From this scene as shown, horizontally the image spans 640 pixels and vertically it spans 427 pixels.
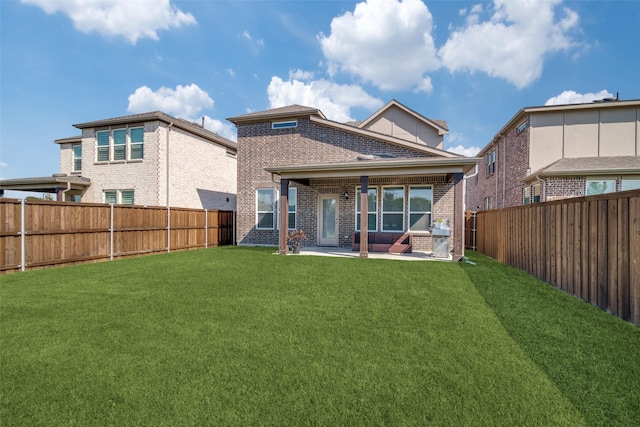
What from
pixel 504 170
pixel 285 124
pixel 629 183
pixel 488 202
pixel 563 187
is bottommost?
pixel 488 202

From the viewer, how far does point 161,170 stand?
14438mm

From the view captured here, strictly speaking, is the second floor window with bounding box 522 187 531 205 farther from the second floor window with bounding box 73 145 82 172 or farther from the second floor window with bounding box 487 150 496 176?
the second floor window with bounding box 73 145 82 172

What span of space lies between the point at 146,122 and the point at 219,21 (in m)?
6.90

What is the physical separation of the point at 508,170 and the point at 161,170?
1897 cm

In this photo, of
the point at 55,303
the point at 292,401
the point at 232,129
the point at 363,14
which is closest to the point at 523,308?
the point at 292,401

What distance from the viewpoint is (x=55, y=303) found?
496 centimetres

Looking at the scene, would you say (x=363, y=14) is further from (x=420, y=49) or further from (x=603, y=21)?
(x=603, y=21)

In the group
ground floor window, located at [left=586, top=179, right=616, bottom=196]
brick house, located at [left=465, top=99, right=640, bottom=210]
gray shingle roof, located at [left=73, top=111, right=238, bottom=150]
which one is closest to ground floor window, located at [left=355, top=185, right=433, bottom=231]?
brick house, located at [left=465, top=99, right=640, bottom=210]

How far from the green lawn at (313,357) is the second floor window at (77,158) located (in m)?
14.9

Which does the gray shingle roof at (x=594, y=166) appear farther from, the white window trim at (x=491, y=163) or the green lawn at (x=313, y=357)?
the green lawn at (x=313, y=357)

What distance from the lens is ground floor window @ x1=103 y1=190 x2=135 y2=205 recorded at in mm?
15000

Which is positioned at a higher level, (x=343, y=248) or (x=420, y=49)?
(x=420, y=49)

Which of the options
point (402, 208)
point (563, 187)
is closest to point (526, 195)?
point (563, 187)

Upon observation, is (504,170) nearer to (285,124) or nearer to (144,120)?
(285,124)
